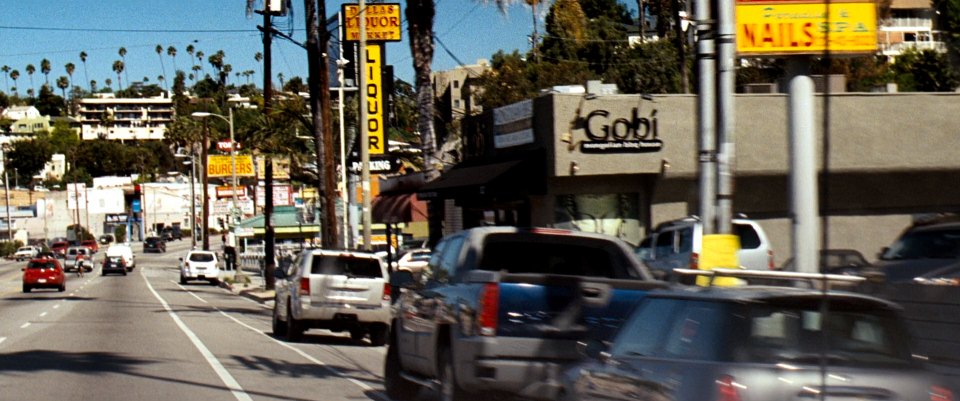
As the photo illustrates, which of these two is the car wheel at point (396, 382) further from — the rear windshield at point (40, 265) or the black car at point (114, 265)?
the black car at point (114, 265)

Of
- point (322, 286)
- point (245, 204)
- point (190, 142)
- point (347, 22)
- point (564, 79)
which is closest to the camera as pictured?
point (322, 286)

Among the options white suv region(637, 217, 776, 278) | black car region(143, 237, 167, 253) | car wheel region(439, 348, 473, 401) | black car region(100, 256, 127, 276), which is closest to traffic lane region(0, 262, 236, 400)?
car wheel region(439, 348, 473, 401)

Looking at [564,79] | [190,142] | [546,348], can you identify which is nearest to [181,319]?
[546,348]

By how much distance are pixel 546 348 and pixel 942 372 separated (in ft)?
15.0

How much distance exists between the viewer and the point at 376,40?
38.6m

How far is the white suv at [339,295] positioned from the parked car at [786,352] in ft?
50.8

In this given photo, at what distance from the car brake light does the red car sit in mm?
47941

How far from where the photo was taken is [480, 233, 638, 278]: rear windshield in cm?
1212

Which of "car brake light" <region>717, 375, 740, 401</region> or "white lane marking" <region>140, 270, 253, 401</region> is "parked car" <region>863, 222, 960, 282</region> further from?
"car brake light" <region>717, 375, 740, 401</region>

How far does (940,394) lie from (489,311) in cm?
494

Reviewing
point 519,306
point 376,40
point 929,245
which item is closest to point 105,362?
point 519,306

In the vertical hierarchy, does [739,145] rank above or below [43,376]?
above

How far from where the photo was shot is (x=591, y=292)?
424 inches

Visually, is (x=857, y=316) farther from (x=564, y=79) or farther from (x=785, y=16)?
(x=564, y=79)
